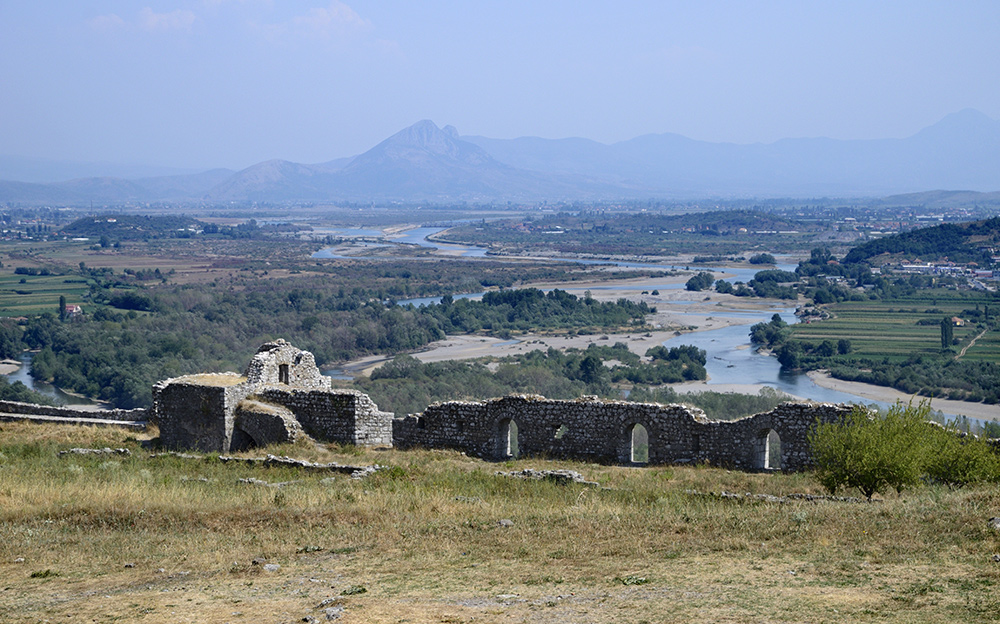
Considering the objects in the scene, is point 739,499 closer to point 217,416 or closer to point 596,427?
point 596,427

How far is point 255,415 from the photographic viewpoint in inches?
802

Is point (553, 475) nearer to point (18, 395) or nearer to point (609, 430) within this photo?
point (609, 430)

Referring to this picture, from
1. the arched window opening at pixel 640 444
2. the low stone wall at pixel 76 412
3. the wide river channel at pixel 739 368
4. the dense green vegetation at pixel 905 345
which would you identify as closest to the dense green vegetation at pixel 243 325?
the wide river channel at pixel 739 368

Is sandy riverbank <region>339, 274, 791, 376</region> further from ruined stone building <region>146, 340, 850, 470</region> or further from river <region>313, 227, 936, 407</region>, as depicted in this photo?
ruined stone building <region>146, 340, 850, 470</region>

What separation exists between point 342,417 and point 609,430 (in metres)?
5.63

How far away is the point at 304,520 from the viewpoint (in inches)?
522

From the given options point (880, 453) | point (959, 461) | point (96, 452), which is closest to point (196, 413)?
point (96, 452)

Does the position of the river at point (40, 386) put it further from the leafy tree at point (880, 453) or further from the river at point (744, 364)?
the leafy tree at point (880, 453)

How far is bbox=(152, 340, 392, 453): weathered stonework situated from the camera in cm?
2017

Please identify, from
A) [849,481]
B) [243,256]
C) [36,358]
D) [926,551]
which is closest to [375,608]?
[926,551]

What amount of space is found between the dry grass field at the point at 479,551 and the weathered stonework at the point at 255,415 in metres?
3.45

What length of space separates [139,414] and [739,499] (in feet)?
48.7

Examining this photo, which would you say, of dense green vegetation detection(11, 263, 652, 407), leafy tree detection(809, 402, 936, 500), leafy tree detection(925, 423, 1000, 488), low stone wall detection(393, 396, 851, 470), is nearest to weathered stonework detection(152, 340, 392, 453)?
low stone wall detection(393, 396, 851, 470)

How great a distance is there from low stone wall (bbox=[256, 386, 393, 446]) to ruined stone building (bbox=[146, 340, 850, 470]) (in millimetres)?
21
